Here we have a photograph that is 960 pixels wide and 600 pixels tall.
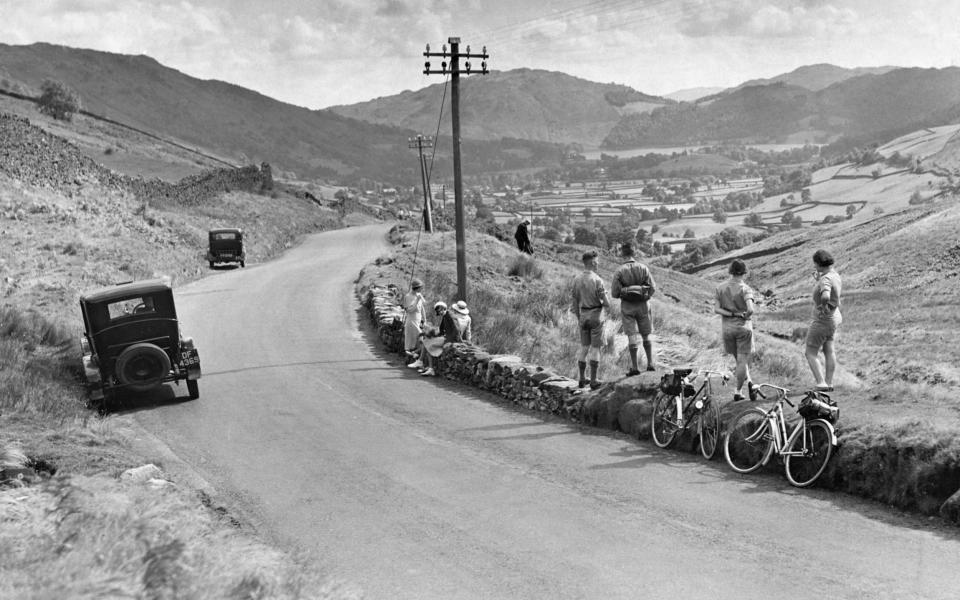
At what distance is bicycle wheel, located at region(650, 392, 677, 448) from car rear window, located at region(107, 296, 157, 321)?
9553 mm

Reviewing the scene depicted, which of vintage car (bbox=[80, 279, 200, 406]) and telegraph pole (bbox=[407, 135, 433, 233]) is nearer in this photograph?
vintage car (bbox=[80, 279, 200, 406])

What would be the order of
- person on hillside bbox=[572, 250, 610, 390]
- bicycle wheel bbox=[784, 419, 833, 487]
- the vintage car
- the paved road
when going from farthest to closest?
1. the vintage car
2. person on hillside bbox=[572, 250, 610, 390]
3. bicycle wheel bbox=[784, 419, 833, 487]
4. the paved road

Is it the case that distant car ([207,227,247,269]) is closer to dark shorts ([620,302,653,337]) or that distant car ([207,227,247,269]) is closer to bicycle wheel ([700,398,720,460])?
dark shorts ([620,302,653,337])

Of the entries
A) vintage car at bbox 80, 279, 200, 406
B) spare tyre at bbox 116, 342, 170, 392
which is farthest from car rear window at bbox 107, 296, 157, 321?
spare tyre at bbox 116, 342, 170, 392

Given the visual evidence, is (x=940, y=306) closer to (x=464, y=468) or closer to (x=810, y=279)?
(x=810, y=279)

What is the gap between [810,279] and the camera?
183ft

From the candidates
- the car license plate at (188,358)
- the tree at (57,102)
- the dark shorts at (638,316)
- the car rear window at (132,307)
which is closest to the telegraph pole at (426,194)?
the car rear window at (132,307)

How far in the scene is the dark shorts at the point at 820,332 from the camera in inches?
446

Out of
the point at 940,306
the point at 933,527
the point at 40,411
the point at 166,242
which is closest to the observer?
the point at 933,527

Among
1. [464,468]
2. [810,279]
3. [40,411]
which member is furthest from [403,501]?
[810,279]

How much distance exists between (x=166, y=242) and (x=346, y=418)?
31.9 metres

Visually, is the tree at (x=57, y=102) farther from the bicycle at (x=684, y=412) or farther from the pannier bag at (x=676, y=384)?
the pannier bag at (x=676, y=384)

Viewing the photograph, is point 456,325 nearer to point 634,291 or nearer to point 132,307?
point 634,291

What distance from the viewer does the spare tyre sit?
14.9 meters
